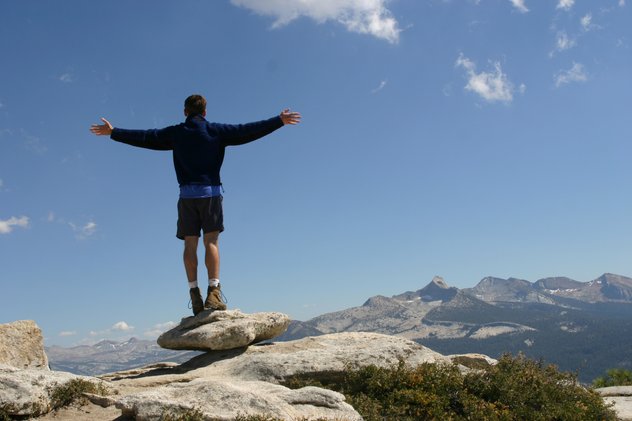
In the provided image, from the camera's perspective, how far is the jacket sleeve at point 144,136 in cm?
1472

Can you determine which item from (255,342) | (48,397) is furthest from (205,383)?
(255,342)

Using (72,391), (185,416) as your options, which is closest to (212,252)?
(72,391)

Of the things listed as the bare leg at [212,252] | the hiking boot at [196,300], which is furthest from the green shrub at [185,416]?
the hiking boot at [196,300]

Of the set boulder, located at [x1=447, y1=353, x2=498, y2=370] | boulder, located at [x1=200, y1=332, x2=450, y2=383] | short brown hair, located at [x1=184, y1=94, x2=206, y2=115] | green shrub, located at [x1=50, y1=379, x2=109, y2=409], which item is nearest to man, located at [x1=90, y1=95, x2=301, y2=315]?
short brown hair, located at [x1=184, y1=94, x2=206, y2=115]

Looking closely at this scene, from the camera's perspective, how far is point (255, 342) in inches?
645

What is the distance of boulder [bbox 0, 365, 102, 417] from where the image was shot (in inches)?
345

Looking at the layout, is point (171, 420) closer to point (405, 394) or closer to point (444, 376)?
point (405, 394)

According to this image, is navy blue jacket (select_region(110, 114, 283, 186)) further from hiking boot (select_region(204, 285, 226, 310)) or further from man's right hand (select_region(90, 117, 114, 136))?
hiking boot (select_region(204, 285, 226, 310))

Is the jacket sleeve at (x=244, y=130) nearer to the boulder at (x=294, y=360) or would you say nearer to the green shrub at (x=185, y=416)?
the boulder at (x=294, y=360)

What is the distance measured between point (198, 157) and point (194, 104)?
1.64m

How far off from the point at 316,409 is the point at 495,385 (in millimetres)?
5292

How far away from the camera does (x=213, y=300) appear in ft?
49.6

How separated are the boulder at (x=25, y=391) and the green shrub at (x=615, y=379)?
27.0m

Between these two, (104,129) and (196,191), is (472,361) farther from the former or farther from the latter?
(104,129)
